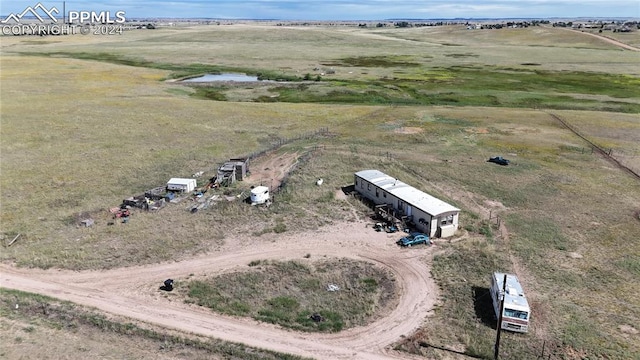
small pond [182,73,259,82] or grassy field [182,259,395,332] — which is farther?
small pond [182,73,259,82]

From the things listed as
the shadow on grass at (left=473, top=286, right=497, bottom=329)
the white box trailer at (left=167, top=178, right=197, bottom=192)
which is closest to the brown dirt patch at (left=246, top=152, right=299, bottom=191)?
the white box trailer at (left=167, top=178, right=197, bottom=192)

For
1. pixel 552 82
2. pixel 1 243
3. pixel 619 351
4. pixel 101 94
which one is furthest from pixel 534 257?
pixel 552 82

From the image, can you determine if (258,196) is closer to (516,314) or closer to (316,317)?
(316,317)

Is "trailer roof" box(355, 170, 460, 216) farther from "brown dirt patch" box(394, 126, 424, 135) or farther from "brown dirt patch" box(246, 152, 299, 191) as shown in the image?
"brown dirt patch" box(394, 126, 424, 135)

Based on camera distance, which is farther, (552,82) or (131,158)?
(552,82)

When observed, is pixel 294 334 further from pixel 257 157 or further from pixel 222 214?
pixel 257 157

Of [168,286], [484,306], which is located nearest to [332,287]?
[484,306]

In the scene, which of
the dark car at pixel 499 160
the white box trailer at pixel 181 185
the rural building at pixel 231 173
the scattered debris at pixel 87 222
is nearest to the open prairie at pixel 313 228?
the scattered debris at pixel 87 222
